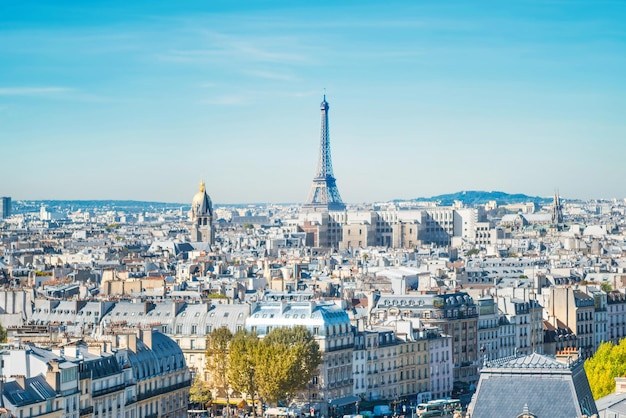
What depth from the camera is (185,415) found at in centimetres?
6266

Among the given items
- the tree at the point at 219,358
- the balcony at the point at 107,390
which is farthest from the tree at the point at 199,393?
the balcony at the point at 107,390

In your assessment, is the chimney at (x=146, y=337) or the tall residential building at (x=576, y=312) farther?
the tall residential building at (x=576, y=312)

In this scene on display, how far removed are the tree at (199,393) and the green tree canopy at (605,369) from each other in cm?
1527

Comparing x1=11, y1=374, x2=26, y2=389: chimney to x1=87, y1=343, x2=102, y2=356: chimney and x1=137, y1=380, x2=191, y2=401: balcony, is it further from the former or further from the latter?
x1=137, y1=380, x2=191, y2=401: balcony

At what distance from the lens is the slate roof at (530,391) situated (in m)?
35.7

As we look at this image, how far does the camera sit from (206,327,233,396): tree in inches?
2657

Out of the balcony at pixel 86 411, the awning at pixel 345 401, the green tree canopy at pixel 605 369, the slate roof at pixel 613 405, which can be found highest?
the slate roof at pixel 613 405

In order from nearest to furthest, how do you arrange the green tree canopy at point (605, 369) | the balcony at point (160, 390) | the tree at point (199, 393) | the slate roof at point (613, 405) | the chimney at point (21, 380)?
the slate roof at point (613, 405), the chimney at point (21, 380), the green tree canopy at point (605, 369), the balcony at point (160, 390), the tree at point (199, 393)

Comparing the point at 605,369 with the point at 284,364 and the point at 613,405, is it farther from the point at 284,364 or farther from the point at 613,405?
the point at 613,405

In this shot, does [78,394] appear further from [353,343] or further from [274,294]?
[274,294]

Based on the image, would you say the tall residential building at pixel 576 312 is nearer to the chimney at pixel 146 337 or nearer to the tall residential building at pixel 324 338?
the tall residential building at pixel 324 338

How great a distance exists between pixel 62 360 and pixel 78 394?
1181 mm

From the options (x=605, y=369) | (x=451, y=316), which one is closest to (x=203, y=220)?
(x=451, y=316)

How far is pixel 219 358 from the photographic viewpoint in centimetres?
6756
